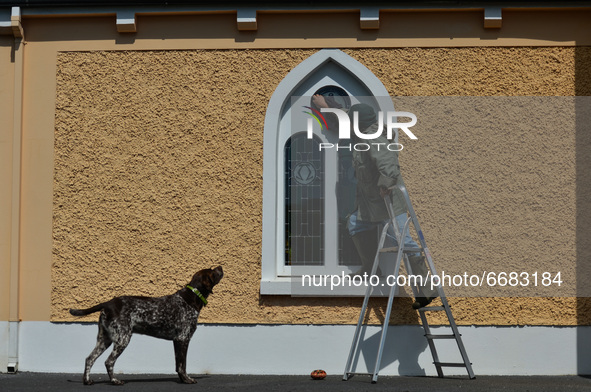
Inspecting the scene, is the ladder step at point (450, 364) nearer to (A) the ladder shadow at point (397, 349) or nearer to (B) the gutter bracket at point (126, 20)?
(A) the ladder shadow at point (397, 349)

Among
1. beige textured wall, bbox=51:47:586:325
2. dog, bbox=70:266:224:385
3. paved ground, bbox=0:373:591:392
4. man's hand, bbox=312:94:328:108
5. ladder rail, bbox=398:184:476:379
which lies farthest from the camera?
man's hand, bbox=312:94:328:108

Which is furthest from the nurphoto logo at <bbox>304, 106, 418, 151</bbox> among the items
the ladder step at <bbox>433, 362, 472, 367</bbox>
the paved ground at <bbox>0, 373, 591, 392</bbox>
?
the paved ground at <bbox>0, 373, 591, 392</bbox>

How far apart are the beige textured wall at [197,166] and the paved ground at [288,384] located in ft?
2.27

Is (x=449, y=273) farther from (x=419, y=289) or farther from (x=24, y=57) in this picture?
(x=24, y=57)

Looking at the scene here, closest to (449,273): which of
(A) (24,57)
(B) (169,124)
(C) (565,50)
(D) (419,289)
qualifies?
(D) (419,289)

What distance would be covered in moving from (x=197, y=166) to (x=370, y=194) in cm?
182

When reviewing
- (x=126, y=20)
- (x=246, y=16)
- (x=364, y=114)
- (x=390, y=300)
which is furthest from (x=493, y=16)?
(x=126, y=20)

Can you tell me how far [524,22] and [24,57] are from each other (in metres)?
5.28

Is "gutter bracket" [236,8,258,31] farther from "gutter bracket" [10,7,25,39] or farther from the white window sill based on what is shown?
the white window sill

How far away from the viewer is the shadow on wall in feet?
30.3

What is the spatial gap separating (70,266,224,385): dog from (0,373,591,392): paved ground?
0.88 feet

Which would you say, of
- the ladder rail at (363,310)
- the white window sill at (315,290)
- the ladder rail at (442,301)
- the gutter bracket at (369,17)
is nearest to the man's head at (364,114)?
the gutter bracket at (369,17)

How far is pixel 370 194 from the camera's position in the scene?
9.53 metres

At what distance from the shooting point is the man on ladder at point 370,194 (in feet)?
30.8
